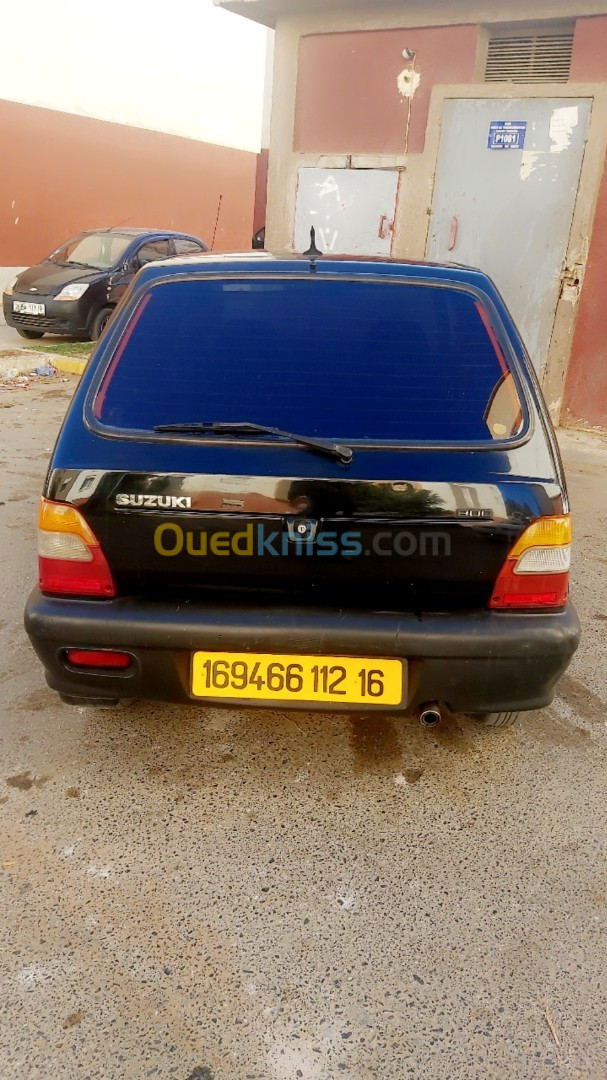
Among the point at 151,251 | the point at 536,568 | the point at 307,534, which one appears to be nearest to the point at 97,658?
the point at 307,534

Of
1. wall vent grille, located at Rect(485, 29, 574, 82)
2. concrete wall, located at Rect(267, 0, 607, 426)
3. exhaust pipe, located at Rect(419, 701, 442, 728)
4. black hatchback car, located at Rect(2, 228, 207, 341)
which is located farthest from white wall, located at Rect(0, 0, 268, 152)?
exhaust pipe, located at Rect(419, 701, 442, 728)

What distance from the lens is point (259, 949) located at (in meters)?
1.95

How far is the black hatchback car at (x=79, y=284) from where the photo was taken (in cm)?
1026

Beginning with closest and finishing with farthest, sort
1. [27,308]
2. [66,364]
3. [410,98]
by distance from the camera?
[410,98]
[66,364]
[27,308]

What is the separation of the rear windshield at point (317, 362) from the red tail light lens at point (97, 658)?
631mm

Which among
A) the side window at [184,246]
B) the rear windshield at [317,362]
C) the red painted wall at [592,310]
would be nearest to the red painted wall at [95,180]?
the side window at [184,246]

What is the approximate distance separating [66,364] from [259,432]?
303 inches

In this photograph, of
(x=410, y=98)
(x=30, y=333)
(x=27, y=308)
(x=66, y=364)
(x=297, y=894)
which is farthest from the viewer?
(x=30, y=333)

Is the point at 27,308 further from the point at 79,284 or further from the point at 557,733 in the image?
the point at 557,733

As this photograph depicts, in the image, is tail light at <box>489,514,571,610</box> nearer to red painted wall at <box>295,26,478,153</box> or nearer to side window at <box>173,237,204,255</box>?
red painted wall at <box>295,26,478,153</box>

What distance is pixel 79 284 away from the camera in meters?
10.2

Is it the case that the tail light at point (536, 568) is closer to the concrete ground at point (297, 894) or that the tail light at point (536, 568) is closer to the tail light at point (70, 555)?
the concrete ground at point (297, 894)

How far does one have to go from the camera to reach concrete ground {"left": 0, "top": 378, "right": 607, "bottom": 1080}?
68.1 inches

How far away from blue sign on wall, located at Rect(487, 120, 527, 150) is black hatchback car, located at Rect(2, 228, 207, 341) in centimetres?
436
